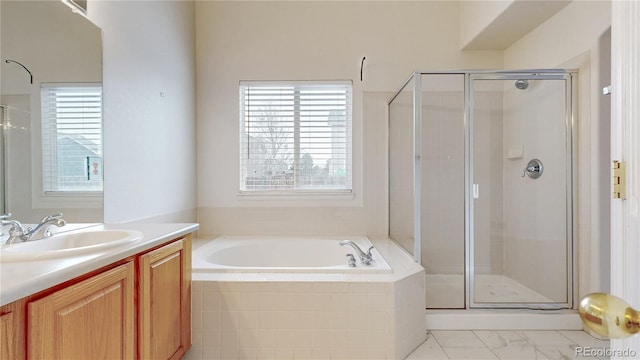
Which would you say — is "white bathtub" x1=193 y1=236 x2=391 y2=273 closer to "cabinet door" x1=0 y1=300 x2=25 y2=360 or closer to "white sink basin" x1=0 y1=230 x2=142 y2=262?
"white sink basin" x1=0 y1=230 x2=142 y2=262

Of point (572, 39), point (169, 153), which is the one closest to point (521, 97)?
point (572, 39)

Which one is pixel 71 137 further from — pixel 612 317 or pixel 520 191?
pixel 520 191

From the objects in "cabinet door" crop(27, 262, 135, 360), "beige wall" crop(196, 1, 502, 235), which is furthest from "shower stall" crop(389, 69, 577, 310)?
"cabinet door" crop(27, 262, 135, 360)

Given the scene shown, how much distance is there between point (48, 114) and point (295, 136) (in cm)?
187

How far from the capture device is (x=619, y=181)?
2.18ft

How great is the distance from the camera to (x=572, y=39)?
2180 mm

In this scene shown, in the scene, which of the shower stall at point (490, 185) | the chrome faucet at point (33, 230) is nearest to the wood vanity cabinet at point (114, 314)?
the chrome faucet at point (33, 230)

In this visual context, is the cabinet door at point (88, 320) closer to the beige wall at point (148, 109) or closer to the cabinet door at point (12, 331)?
the cabinet door at point (12, 331)

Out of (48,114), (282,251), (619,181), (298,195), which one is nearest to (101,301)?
(48,114)

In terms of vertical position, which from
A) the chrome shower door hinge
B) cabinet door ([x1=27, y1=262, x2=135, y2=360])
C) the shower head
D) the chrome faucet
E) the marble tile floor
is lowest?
the marble tile floor

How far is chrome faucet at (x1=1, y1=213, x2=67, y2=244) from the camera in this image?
3.75 ft

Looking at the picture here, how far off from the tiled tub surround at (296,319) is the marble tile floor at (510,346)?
0.32 metres

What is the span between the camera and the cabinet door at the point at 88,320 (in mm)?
781

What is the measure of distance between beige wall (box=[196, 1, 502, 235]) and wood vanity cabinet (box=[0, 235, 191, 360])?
1373mm
